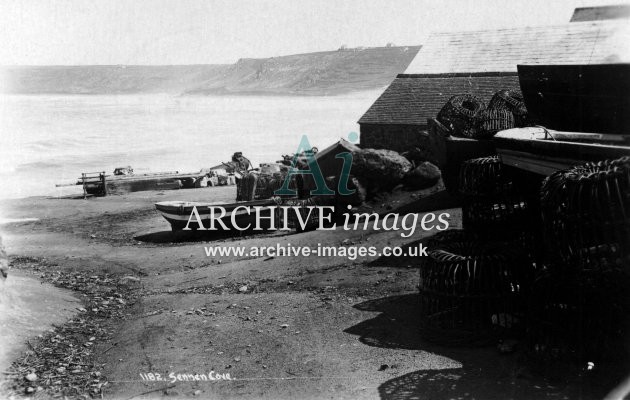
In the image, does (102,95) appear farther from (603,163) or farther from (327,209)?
(603,163)

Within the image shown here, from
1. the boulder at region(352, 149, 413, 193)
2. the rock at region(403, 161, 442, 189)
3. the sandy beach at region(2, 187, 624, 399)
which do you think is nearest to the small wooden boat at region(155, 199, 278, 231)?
the sandy beach at region(2, 187, 624, 399)

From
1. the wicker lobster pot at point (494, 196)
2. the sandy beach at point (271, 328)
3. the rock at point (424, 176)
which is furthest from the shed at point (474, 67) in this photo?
the wicker lobster pot at point (494, 196)

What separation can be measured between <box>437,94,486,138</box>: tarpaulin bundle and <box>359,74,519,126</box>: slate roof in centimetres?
572

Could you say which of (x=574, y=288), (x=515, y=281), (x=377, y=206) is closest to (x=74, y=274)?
(x=377, y=206)

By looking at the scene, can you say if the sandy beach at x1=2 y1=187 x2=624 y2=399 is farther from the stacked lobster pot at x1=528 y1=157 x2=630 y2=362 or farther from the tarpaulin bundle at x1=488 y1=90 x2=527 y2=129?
the tarpaulin bundle at x1=488 y1=90 x2=527 y2=129

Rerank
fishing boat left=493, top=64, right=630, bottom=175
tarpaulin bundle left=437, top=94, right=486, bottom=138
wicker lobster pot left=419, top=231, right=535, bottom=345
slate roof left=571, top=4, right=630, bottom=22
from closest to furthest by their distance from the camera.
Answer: fishing boat left=493, top=64, right=630, bottom=175 → wicker lobster pot left=419, top=231, right=535, bottom=345 → tarpaulin bundle left=437, top=94, right=486, bottom=138 → slate roof left=571, top=4, right=630, bottom=22

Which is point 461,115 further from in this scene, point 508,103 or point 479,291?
point 479,291

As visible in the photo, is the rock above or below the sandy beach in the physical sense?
above

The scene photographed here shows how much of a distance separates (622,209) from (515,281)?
7.18ft

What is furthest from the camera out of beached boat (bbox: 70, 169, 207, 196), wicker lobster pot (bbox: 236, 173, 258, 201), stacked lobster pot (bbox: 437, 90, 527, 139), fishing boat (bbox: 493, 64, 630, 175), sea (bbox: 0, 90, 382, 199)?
sea (bbox: 0, 90, 382, 199)

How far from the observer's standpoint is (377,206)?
56.6 ft

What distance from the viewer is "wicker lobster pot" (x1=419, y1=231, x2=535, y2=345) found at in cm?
785
